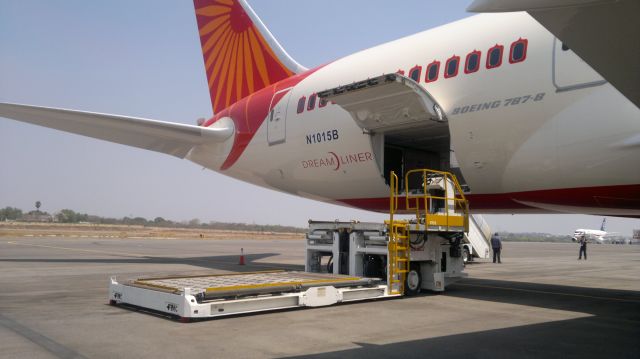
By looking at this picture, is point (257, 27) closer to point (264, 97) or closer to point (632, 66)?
point (264, 97)

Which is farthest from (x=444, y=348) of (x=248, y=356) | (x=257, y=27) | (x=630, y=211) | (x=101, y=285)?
(x=257, y=27)

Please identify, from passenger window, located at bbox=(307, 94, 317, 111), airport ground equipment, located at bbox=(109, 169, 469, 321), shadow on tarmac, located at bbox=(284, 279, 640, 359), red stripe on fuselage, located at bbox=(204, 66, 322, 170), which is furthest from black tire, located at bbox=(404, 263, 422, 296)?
red stripe on fuselage, located at bbox=(204, 66, 322, 170)

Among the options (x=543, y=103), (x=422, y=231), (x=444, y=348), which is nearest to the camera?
(x=444, y=348)

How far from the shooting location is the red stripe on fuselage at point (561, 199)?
925cm

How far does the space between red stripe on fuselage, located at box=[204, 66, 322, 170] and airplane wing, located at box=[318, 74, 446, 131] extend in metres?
4.22

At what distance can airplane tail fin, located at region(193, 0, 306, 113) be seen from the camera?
1841 centimetres

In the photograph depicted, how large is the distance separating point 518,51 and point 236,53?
39.3ft

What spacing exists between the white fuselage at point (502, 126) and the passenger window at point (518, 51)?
8 cm

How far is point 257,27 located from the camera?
19078 mm

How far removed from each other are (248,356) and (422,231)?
5634mm

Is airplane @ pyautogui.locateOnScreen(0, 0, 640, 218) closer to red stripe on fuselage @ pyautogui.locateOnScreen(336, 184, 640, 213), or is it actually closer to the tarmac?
red stripe on fuselage @ pyautogui.locateOnScreen(336, 184, 640, 213)

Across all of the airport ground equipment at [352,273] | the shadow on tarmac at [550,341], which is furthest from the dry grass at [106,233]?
the shadow on tarmac at [550,341]

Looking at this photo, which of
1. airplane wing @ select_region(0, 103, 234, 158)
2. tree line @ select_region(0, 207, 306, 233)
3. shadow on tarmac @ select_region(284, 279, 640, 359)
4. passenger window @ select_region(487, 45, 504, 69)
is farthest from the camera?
tree line @ select_region(0, 207, 306, 233)

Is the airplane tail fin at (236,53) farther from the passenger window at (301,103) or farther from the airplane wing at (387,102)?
the airplane wing at (387,102)
